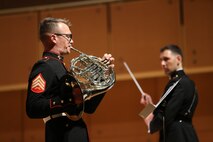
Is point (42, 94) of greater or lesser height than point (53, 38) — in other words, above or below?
below

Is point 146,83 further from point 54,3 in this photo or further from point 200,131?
point 54,3

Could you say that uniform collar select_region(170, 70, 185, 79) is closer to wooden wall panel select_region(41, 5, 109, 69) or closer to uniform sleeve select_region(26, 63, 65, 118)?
wooden wall panel select_region(41, 5, 109, 69)

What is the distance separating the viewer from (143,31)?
12.9ft

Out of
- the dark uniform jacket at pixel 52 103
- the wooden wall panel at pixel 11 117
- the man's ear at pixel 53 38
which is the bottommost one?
the wooden wall panel at pixel 11 117

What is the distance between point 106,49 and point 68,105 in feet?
7.31

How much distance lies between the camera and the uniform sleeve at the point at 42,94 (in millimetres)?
1771

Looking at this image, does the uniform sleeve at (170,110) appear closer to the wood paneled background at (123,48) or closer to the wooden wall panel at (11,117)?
the wood paneled background at (123,48)

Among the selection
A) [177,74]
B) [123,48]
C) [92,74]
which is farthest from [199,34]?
[92,74]

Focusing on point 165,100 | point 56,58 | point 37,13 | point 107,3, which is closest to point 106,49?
point 107,3

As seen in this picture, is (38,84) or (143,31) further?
(143,31)

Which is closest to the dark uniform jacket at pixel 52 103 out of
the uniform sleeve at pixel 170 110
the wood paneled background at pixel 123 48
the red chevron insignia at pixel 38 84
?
the red chevron insignia at pixel 38 84

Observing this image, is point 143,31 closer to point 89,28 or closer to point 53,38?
point 89,28

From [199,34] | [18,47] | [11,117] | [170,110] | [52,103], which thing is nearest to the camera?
[52,103]

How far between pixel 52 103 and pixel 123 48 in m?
2.25
